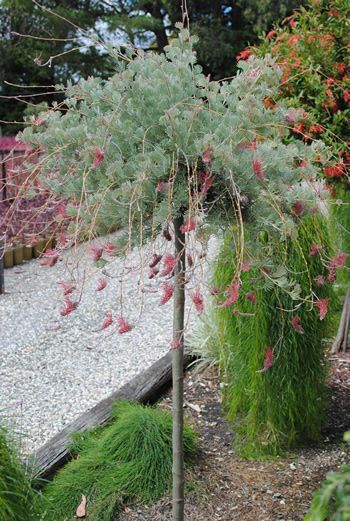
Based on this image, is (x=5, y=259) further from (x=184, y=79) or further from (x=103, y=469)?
(x=184, y=79)

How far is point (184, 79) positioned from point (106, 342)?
123 inches

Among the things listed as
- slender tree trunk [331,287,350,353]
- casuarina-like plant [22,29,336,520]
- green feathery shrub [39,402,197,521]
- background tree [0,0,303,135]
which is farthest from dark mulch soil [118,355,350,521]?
background tree [0,0,303,135]

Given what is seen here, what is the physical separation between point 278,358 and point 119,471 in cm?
88

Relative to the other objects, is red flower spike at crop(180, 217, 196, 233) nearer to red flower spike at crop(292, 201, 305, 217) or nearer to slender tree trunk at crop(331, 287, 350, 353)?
red flower spike at crop(292, 201, 305, 217)

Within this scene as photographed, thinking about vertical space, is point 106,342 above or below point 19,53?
below

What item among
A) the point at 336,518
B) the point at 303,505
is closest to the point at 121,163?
the point at 336,518

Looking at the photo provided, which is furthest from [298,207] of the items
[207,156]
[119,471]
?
[119,471]

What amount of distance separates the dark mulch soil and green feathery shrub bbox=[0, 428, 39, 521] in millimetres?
513

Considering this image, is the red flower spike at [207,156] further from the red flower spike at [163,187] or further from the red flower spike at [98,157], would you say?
the red flower spike at [98,157]

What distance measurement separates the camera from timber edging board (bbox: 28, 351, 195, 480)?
9.52 feet

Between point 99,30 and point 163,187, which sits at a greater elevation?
point 99,30

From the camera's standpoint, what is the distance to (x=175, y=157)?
6.12 feet

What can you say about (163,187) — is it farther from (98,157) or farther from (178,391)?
(178,391)

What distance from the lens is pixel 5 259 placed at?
7094mm
